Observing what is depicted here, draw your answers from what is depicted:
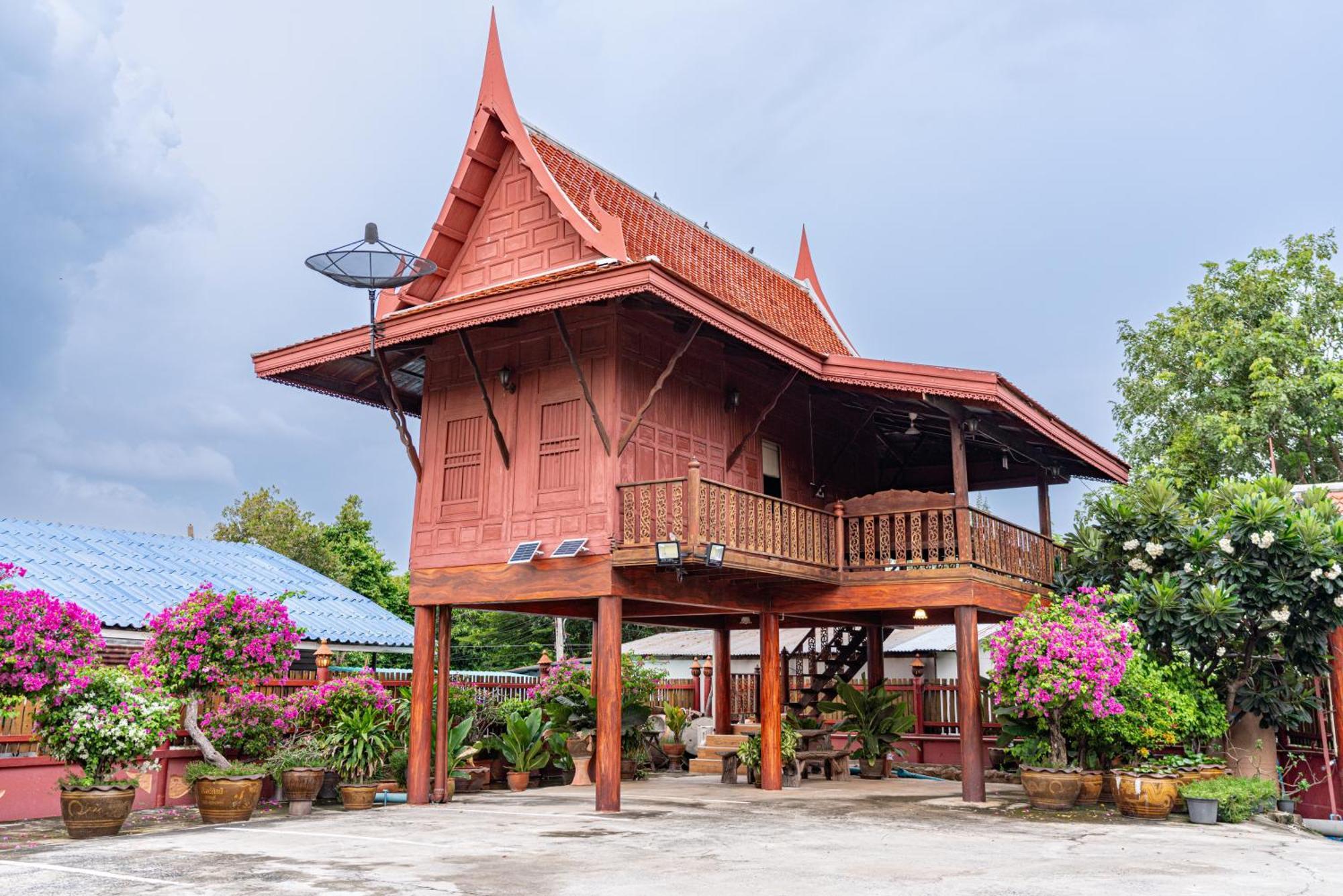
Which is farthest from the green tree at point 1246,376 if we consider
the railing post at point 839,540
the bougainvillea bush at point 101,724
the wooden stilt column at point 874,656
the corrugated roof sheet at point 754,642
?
the bougainvillea bush at point 101,724

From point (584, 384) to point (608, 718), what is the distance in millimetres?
3819

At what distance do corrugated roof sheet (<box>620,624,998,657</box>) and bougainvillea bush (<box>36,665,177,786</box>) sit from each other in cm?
1433

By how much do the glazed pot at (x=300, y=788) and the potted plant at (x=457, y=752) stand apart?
67.7 inches

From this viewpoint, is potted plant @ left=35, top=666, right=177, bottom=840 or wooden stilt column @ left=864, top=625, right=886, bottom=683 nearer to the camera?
potted plant @ left=35, top=666, right=177, bottom=840

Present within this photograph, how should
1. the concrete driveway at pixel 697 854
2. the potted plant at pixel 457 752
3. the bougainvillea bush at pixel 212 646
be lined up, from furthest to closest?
the potted plant at pixel 457 752
the bougainvillea bush at pixel 212 646
the concrete driveway at pixel 697 854

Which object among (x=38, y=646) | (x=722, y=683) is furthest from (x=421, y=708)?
(x=722, y=683)

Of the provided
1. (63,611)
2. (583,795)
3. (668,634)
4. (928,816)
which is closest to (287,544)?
(668,634)

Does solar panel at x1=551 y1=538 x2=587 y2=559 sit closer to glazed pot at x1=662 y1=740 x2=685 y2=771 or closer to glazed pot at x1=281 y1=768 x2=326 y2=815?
glazed pot at x1=281 y1=768 x2=326 y2=815

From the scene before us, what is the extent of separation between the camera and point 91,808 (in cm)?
1111

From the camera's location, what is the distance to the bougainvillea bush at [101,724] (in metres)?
11.1

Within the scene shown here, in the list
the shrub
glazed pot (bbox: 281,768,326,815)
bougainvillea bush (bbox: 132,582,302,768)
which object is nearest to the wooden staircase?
the shrub

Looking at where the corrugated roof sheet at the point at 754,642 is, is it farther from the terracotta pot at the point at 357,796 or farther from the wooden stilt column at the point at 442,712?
the terracotta pot at the point at 357,796

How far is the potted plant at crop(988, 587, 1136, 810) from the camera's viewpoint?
13406 mm

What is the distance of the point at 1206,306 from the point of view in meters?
27.0
